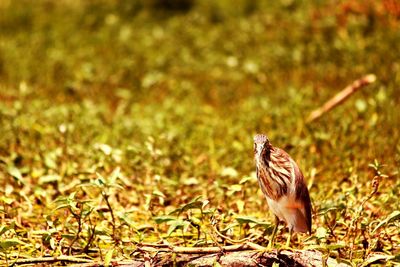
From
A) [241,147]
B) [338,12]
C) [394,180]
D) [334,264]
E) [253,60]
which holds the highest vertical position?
[338,12]

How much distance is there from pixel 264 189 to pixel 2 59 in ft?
15.7

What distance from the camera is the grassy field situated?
10.1 ft

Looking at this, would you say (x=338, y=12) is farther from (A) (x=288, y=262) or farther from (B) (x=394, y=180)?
(A) (x=288, y=262)

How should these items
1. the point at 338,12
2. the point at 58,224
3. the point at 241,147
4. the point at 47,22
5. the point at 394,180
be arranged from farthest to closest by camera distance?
the point at 47,22 → the point at 338,12 → the point at 241,147 → the point at 394,180 → the point at 58,224

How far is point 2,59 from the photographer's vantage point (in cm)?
690

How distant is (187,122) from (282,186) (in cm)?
249

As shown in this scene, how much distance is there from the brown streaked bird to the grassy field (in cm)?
10

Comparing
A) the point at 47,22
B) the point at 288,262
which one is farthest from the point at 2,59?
the point at 288,262

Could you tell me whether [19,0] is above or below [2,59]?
above

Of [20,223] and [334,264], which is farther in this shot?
[20,223]

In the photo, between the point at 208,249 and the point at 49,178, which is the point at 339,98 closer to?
the point at 49,178

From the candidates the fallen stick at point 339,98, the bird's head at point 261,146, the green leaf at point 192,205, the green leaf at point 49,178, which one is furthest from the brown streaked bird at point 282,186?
the fallen stick at point 339,98

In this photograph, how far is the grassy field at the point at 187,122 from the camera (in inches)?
121

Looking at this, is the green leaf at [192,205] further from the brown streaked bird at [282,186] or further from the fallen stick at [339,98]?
the fallen stick at [339,98]
